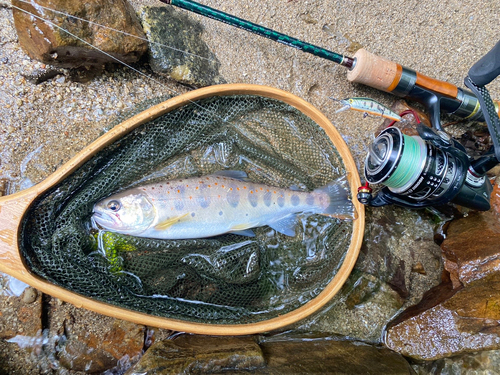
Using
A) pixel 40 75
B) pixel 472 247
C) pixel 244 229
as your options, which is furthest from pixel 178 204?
pixel 472 247

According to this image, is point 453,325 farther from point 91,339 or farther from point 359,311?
point 91,339

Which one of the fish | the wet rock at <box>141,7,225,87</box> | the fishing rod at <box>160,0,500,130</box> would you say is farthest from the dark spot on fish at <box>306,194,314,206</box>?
the wet rock at <box>141,7,225,87</box>

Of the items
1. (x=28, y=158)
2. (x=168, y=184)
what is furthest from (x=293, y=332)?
(x=28, y=158)

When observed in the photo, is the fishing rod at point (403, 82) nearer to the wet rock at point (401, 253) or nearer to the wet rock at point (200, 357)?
the wet rock at point (401, 253)

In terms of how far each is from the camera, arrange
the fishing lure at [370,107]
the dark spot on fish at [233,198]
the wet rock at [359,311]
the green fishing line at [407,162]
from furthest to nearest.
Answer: the fishing lure at [370,107] < the wet rock at [359,311] < the dark spot on fish at [233,198] < the green fishing line at [407,162]

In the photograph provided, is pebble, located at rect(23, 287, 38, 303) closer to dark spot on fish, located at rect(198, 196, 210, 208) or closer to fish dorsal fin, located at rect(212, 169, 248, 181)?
dark spot on fish, located at rect(198, 196, 210, 208)

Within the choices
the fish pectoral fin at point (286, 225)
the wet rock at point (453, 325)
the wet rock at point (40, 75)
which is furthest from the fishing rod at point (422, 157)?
the wet rock at point (40, 75)
